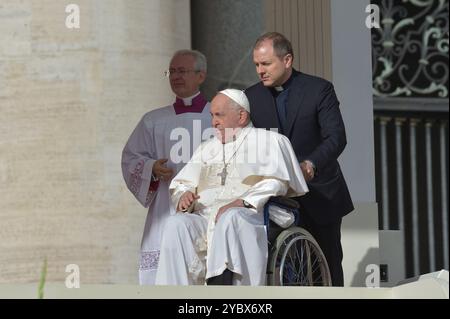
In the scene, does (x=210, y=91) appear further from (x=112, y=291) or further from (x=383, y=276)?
(x=112, y=291)

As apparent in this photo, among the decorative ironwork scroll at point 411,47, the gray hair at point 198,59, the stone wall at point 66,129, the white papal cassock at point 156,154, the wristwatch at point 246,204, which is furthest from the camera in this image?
the decorative ironwork scroll at point 411,47

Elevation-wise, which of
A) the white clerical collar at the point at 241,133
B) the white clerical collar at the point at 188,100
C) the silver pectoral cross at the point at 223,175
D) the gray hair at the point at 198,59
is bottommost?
the silver pectoral cross at the point at 223,175

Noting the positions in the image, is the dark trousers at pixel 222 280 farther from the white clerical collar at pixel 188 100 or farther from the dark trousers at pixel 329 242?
the white clerical collar at pixel 188 100

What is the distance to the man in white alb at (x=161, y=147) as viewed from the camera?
36.0ft

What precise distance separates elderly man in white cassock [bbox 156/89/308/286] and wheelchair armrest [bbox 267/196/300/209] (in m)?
0.03

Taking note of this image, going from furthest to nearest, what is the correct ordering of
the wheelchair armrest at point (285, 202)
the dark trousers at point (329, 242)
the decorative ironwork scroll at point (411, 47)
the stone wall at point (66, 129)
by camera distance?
the decorative ironwork scroll at point (411, 47), the stone wall at point (66, 129), the dark trousers at point (329, 242), the wheelchair armrest at point (285, 202)

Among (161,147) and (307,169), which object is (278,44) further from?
(161,147)

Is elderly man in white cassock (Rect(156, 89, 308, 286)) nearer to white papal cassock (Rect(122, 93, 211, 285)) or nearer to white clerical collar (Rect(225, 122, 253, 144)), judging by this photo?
white clerical collar (Rect(225, 122, 253, 144))

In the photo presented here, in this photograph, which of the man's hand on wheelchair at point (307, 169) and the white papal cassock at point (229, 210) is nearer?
the white papal cassock at point (229, 210)

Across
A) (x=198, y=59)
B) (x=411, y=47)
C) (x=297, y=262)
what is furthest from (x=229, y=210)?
(x=411, y=47)

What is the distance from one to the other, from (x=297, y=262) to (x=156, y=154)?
4.27ft

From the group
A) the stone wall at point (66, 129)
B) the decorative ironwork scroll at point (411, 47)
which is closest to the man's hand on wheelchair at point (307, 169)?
the stone wall at point (66, 129)

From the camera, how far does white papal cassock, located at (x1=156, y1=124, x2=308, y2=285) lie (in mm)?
10047

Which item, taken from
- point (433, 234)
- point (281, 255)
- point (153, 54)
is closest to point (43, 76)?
point (153, 54)
